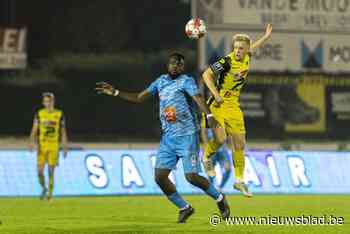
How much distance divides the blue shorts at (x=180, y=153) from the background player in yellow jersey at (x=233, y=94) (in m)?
0.80

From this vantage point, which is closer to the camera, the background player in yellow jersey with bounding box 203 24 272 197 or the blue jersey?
the blue jersey

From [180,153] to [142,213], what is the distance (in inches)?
122

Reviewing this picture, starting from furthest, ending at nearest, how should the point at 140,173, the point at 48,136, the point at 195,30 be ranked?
the point at 140,173
the point at 48,136
the point at 195,30

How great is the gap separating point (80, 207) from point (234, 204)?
117 inches

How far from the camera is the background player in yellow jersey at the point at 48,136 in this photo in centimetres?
2334

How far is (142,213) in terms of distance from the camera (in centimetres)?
1889

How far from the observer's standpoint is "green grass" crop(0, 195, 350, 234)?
15.3 metres

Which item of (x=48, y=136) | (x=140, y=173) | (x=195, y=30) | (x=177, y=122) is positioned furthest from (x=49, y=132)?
(x=177, y=122)

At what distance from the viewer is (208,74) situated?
16.6 m

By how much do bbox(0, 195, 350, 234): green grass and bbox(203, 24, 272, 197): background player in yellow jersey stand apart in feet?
3.58

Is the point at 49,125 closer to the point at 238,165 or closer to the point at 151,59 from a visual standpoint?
the point at 238,165

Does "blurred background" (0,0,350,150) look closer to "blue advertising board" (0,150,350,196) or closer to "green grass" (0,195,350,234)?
"blue advertising board" (0,150,350,196)

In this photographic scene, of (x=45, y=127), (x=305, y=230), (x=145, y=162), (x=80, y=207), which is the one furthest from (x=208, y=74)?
(x=145, y=162)

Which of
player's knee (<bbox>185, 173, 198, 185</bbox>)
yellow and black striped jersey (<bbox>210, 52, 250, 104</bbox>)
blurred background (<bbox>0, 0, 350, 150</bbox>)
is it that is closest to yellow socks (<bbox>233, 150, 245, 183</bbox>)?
yellow and black striped jersey (<bbox>210, 52, 250, 104</bbox>)
